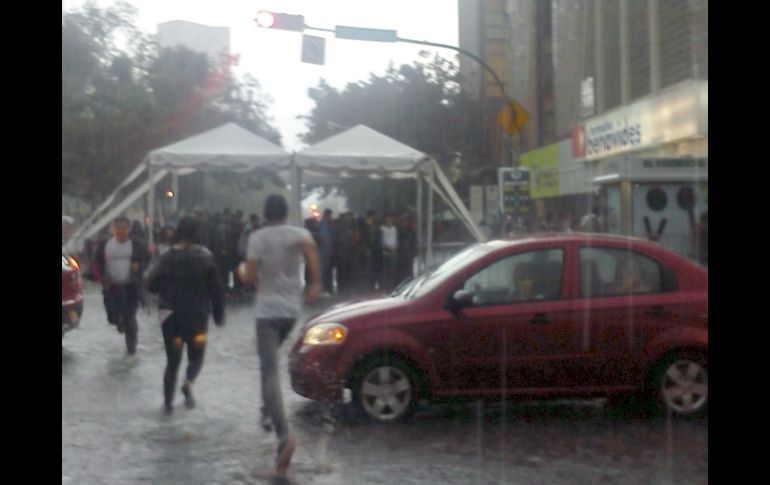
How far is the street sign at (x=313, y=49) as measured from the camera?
56.0ft

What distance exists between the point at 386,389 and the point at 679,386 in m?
2.23

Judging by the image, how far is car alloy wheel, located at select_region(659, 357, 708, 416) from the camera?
29.2 ft

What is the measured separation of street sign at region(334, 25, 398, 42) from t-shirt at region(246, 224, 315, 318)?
10.5 m

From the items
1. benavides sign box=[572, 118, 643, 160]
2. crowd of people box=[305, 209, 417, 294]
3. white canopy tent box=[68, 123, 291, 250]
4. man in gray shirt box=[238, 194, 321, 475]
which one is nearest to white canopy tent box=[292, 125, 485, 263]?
white canopy tent box=[68, 123, 291, 250]

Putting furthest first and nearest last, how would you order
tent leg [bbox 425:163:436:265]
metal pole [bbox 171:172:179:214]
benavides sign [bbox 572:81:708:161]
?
1. benavides sign [bbox 572:81:708:161]
2. metal pole [bbox 171:172:179:214]
3. tent leg [bbox 425:163:436:265]

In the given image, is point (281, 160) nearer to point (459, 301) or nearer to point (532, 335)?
point (459, 301)

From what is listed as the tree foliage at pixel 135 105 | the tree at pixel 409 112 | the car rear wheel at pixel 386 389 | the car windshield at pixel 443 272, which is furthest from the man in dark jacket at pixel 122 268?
the tree at pixel 409 112

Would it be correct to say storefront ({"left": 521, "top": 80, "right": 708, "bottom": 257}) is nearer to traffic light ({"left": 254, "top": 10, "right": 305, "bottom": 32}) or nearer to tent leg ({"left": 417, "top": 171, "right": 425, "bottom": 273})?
tent leg ({"left": 417, "top": 171, "right": 425, "bottom": 273})

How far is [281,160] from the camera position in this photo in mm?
20281

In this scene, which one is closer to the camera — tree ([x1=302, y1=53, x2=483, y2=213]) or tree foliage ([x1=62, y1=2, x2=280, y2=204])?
tree foliage ([x1=62, y1=2, x2=280, y2=204])

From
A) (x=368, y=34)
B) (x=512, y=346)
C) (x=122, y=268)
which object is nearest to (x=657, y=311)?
(x=512, y=346)

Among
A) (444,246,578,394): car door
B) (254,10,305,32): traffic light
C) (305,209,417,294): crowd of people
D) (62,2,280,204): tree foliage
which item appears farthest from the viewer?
(62,2,280,204): tree foliage

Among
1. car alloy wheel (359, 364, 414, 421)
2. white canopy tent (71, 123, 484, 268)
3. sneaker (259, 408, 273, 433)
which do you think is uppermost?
white canopy tent (71, 123, 484, 268)
